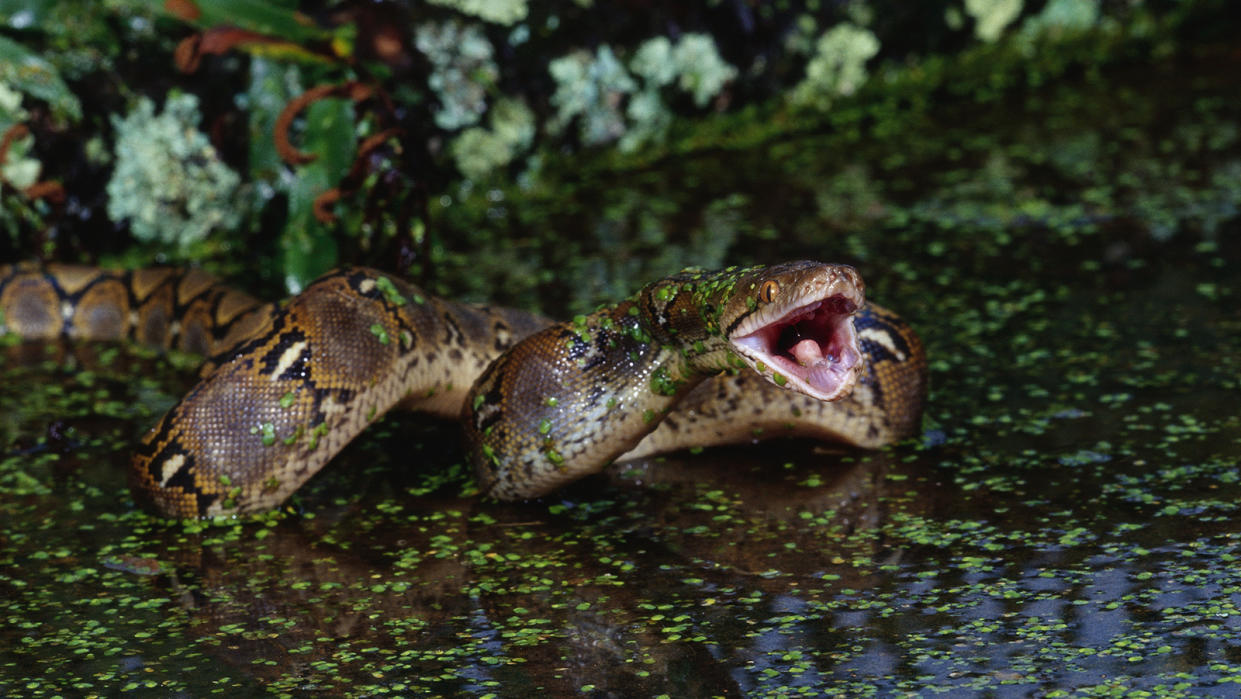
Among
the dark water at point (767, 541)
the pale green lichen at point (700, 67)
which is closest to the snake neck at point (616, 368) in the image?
the dark water at point (767, 541)

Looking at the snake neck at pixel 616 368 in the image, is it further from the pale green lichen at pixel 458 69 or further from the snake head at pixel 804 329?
the pale green lichen at pixel 458 69

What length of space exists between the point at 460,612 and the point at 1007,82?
7295 millimetres

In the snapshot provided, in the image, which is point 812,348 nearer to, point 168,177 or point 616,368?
point 616,368

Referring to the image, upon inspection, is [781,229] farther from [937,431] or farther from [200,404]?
[200,404]

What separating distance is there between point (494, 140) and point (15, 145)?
2.56 m

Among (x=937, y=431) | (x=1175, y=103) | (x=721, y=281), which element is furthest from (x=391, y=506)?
(x=1175, y=103)

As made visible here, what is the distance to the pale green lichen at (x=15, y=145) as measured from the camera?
24.3 ft

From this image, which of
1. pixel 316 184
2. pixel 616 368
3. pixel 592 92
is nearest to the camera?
pixel 616 368

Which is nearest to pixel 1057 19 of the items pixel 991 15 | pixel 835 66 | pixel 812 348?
pixel 991 15

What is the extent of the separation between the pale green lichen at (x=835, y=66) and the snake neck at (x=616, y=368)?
16.9 ft

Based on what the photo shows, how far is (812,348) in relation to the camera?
422cm

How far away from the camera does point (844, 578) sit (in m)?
4.33

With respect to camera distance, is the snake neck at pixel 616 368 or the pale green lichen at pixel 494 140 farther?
the pale green lichen at pixel 494 140

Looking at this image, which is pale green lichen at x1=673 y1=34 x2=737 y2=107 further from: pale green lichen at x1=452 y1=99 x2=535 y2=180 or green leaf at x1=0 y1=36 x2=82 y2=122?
green leaf at x1=0 y1=36 x2=82 y2=122
